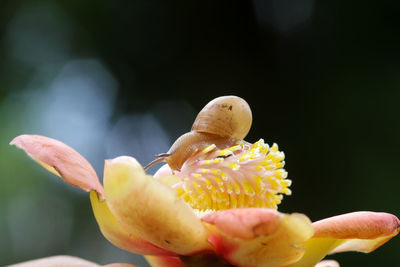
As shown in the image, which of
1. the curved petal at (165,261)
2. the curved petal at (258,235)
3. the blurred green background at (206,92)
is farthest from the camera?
the blurred green background at (206,92)

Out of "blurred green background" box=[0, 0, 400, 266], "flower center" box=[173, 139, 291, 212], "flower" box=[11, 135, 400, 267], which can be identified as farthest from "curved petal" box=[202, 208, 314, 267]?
"blurred green background" box=[0, 0, 400, 266]

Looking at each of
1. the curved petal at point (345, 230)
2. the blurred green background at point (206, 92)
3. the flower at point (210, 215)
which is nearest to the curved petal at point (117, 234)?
the flower at point (210, 215)

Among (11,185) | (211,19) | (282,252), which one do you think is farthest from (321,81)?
(11,185)

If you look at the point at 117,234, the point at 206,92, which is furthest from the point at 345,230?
the point at 206,92

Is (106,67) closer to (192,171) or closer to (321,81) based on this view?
(321,81)

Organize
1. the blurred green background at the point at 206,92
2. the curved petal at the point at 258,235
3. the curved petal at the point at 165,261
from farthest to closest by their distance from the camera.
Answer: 1. the blurred green background at the point at 206,92
2. the curved petal at the point at 165,261
3. the curved petal at the point at 258,235

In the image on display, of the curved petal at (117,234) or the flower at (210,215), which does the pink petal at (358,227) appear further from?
the curved petal at (117,234)
